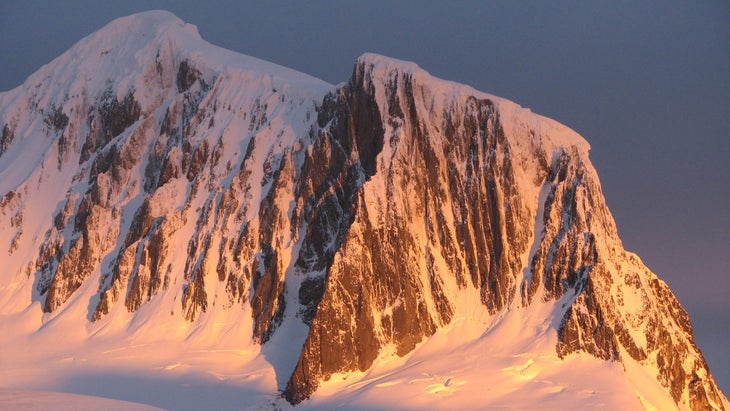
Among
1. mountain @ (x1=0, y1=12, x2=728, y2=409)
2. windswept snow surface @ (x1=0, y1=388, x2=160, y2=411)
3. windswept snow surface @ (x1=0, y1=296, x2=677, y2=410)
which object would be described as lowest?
windswept snow surface @ (x1=0, y1=388, x2=160, y2=411)

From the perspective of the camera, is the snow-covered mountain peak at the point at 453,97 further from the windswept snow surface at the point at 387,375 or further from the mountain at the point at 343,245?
the windswept snow surface at the point at 387,375

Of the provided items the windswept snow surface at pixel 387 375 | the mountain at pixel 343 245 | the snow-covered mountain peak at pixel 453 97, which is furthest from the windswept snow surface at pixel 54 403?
the snow-covered mountain peak at pixel 453 97

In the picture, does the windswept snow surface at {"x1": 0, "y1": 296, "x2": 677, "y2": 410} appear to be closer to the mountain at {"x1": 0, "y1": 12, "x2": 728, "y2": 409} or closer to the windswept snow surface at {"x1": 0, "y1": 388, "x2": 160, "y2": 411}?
the mountain at {"x1": 0, "y1": 12, "x2": 728, "y2": 409}

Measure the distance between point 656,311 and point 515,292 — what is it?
14.5 m

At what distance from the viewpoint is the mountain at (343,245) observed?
110 meters

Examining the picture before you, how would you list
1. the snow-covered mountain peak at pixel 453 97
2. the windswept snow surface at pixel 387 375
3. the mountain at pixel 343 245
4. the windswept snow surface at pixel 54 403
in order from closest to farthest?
1. the windswept snow surface at pixel 54 403
2. the windswept snow surface at pixel 387 375
3. the mountain at pixel 343 245
4. the snow-covered mountain peak at pixel 453 97

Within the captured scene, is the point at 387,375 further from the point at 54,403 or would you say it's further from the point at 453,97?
the point at 54,403

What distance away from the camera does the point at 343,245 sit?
11350 cm

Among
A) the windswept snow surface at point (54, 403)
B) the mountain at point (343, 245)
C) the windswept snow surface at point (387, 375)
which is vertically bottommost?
the windswept snow surface at point (54, 403)

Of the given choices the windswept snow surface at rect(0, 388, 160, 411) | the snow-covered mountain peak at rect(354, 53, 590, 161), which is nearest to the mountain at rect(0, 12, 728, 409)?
the snow-covered mountain peak at rect(354, 53, 590, 161)

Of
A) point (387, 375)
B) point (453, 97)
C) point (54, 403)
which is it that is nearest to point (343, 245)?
point (387, 375)

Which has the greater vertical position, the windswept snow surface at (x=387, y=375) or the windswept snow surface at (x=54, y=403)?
the windswept snow surface at (x=387, y=375)

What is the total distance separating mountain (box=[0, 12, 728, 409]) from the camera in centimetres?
11012

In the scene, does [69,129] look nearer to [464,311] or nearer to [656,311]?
[464,311]
